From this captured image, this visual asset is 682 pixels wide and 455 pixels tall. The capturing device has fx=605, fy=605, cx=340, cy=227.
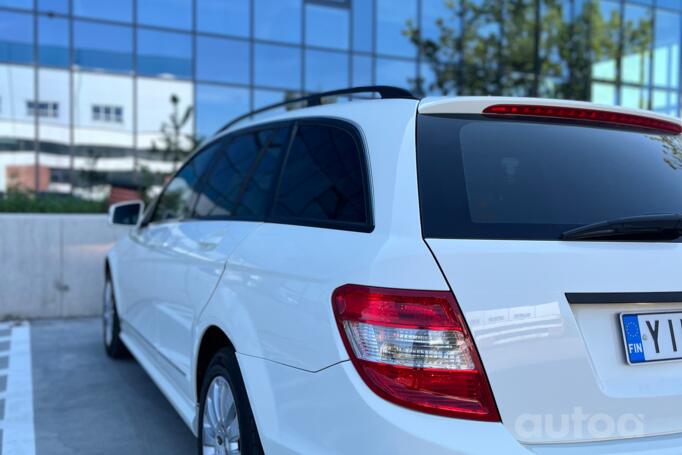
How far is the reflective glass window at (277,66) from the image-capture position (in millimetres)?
16766

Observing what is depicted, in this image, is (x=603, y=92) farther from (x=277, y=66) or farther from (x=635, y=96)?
(x=277, y=66)

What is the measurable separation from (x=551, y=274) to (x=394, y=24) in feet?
56.0

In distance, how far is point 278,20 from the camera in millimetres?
16750

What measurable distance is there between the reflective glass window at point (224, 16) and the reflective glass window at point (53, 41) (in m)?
3.36

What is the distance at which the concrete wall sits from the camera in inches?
265

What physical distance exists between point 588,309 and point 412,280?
51cm

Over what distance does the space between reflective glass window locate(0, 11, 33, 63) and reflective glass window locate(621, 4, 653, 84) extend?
693 inches

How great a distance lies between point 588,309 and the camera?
170cm

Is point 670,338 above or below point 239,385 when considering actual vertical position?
above

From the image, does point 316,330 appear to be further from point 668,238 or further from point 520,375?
point 668,238

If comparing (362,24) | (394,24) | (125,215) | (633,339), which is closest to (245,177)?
(633,339)

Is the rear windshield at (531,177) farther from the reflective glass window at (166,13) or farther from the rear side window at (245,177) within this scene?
the reflective glass window at (166,13)

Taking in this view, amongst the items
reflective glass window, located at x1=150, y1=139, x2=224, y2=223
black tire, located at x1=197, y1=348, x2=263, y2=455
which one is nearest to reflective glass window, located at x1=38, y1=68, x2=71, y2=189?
reflective glass window, located at x1=150, y1=139, x2=224, y2=223

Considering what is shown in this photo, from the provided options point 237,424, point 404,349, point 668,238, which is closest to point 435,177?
point 404,349
